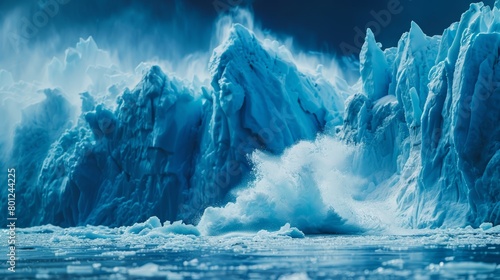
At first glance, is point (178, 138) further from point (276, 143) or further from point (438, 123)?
point (438, 123)

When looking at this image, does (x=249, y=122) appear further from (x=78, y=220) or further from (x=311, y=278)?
(x=311, y=278)

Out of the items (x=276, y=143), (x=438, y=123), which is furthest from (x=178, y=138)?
(x=438, y=123)

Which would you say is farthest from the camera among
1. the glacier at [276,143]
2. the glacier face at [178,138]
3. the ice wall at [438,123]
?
the glacier face at [178,138]

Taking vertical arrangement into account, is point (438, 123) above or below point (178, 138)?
below

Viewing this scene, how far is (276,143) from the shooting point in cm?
2922

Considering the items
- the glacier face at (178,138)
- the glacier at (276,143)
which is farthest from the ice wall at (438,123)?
the glacier face at (178,138)

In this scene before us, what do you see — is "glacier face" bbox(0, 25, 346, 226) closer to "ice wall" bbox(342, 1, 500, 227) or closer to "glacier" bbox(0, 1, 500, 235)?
"glacier" bbox(0, 1, 500, 235)

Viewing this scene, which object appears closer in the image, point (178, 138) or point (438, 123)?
point (438, 123)

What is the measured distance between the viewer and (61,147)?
3403 cm

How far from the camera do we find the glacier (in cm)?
2042

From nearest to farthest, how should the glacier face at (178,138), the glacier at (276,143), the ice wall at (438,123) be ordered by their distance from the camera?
the ice wall at (438,123), the glacier at (276,143), the glacier face at (178,138)

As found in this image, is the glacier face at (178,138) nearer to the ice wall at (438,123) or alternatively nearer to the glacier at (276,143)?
the glacier at (276,143)

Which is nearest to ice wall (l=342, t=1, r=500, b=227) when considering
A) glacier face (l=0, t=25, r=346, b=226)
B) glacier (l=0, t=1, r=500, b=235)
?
glacier (l=0, t=1, r=500, b=235)

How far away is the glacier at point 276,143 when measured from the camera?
2042 centimetres
